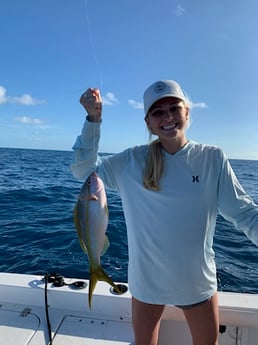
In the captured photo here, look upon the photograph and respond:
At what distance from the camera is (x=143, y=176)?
1941mm

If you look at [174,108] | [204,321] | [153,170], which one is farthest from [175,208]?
[204,321]

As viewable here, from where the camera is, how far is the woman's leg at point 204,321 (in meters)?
→ 1.92

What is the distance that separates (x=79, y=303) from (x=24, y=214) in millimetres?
6425

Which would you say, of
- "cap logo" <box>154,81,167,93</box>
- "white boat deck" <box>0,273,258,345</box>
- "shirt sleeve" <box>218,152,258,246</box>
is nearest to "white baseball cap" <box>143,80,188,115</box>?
"cap logo" <box>154,81,167,93</box>

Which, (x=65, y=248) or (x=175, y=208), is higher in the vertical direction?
(x=175, y=208)

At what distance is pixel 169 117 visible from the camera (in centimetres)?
189

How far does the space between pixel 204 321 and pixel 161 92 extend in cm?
146

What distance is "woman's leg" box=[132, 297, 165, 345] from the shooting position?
197 centimetres

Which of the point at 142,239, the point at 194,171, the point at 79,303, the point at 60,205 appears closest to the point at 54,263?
the point at 79,303

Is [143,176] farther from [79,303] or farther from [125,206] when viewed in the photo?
[79,303]

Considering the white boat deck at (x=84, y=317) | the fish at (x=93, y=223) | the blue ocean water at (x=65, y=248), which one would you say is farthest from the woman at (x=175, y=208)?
the blue ocean water at (x=65, y=248)

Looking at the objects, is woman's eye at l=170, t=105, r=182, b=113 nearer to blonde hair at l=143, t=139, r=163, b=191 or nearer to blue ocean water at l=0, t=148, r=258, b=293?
blonde hair at l=143, t=139, r=163, b=191

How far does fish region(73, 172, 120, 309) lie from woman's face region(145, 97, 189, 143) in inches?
20.1

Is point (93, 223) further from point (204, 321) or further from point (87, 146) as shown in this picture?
point (204, 321)
